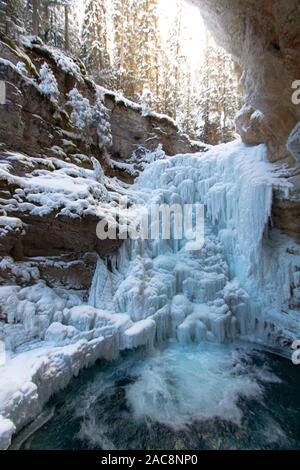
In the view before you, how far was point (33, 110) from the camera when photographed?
9773 millimetres

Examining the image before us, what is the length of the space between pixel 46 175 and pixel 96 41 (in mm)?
17045

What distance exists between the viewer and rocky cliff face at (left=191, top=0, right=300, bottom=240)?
17.1ft

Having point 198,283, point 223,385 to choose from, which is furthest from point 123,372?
point 198,283

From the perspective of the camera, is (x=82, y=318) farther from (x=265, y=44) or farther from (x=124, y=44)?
(x=124, y=44)

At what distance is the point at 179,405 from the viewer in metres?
5.62

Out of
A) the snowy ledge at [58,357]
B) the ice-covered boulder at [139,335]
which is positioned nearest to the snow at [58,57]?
the snowy ledge at [58,357]

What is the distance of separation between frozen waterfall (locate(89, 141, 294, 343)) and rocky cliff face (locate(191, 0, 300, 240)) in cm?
65

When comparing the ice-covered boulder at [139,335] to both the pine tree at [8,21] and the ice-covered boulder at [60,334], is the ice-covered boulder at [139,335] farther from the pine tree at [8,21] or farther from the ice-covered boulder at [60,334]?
the pine tree at [8,21]

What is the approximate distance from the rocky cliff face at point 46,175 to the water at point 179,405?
3292 mm

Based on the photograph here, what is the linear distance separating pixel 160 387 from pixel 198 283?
379 cm

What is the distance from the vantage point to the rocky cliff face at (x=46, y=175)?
763cm

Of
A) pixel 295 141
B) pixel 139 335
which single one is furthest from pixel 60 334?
pixel 295 141

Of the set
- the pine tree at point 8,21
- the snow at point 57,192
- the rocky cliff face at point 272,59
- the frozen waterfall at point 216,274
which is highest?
the pine tree at point 8,21
